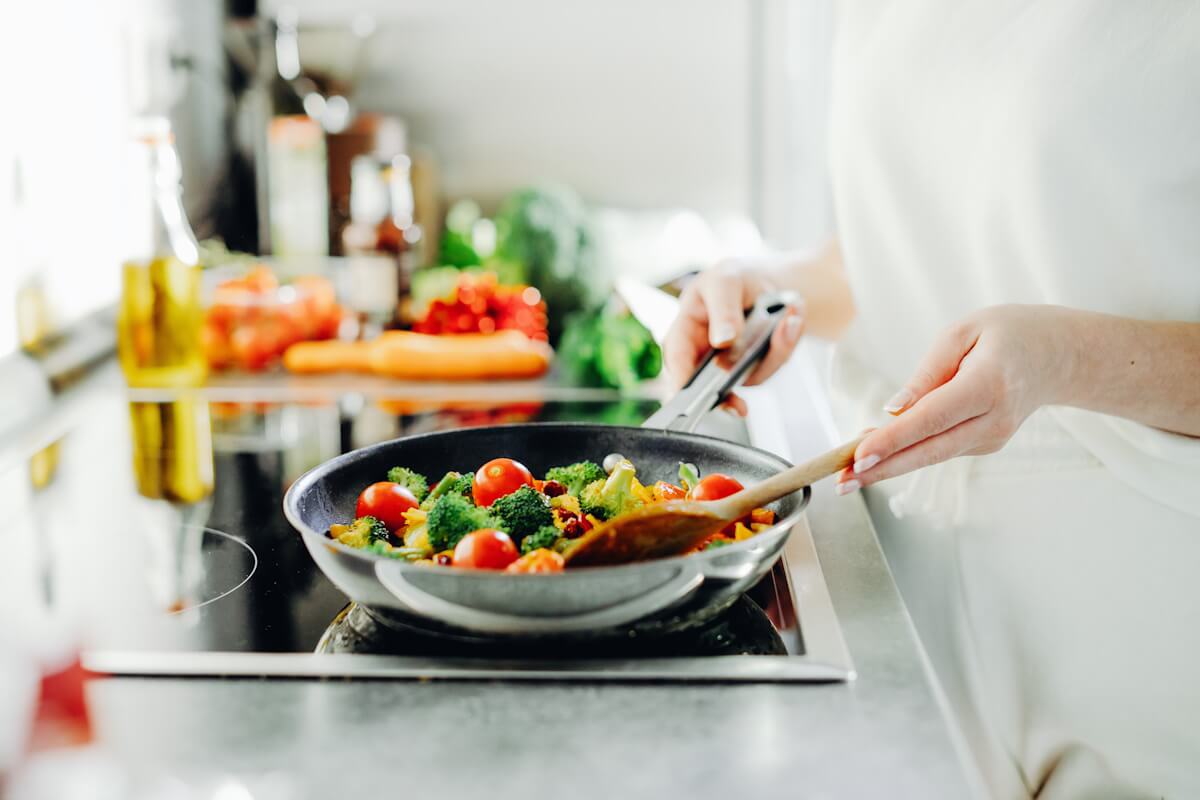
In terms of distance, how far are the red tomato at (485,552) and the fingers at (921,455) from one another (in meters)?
0.23

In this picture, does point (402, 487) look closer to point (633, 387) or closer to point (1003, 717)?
point (1003, 717)

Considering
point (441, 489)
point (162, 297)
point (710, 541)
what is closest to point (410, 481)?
point (441, 489)

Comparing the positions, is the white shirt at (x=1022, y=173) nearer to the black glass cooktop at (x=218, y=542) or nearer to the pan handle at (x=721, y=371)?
the pan handle at (x=721, y=371)

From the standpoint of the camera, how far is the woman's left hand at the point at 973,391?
754 millimetres

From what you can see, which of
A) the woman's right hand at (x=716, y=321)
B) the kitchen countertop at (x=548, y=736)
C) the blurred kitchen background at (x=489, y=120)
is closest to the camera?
the kitchen countertop at (x=548, y=736)

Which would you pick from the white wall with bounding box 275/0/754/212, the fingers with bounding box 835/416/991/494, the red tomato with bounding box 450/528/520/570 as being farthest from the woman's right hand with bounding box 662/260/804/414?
the white wall with bounding box 275/0/754/212

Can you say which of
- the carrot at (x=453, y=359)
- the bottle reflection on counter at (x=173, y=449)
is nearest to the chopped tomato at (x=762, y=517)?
the bottle reflection on counter at (x=173, y=449)

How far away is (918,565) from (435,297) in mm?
1105

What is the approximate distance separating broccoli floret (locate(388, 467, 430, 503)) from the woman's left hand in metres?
0.31

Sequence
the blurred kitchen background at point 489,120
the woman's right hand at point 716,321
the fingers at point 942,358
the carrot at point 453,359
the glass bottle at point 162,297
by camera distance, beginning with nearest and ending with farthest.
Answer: the fingers at point 942,358, the woman's right hand at point 716,321, the glass bottle at point 162,297, the carrot at point 453,359, the blurred kitchen background at point 489,120

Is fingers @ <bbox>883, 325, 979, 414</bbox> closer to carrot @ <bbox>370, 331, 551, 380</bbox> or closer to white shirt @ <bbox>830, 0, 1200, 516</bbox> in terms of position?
white shirt @ <bbox>830, 0, 1200, 516</bbox>

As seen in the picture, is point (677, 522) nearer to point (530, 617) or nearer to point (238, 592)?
point (530, 617)

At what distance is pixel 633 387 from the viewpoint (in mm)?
1661

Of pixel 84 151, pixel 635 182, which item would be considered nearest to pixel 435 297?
pixel 84 151
